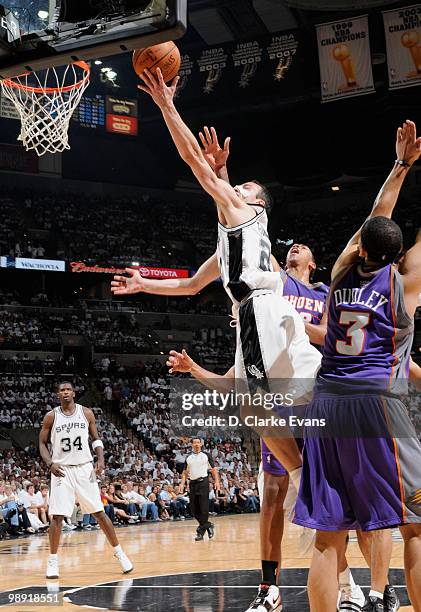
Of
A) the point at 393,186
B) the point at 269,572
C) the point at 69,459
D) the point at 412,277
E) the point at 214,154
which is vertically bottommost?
the point at 269,572

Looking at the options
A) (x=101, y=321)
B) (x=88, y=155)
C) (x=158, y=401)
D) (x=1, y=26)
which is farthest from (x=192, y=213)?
(x=1, y=26)

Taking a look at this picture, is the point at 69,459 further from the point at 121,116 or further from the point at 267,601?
the point at 121,116

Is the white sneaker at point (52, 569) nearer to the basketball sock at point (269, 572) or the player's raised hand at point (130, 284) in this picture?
the basketball sock at point (269, 572)

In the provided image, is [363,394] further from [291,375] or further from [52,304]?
[52,304]

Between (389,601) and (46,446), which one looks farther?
(46,446)

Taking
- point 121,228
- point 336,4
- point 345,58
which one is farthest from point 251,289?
point 121,228

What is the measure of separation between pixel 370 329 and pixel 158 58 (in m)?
2.33

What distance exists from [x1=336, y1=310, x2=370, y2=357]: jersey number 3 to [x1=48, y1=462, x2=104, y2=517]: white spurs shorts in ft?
16.6

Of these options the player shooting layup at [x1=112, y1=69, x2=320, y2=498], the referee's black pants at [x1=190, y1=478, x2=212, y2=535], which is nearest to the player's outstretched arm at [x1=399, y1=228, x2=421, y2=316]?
the player shooting layup at [x1=112, y1=69, x2=320, y2=498]

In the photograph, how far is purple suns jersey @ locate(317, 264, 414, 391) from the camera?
140 inches

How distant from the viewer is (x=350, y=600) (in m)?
4.56

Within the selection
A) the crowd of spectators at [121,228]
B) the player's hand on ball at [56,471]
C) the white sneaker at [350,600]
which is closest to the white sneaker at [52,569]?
the player's hand on ball at [56,471]

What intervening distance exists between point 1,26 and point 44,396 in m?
18.0

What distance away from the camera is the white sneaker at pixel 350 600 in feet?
14.6
